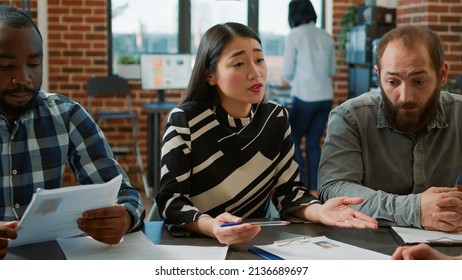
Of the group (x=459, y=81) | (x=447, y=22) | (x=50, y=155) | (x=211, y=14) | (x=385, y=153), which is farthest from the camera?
(x=211, y=14)

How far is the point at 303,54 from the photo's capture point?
4.63 m

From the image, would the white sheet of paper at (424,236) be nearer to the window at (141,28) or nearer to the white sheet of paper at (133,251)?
the white sheet of paper at (133,251)

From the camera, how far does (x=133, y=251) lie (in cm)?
125

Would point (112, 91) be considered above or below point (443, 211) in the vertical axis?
above

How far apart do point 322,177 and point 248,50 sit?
0.40m

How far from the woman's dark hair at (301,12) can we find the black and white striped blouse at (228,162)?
2.92m

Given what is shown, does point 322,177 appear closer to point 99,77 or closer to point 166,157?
point 166,157

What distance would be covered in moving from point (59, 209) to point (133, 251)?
19 centimetres

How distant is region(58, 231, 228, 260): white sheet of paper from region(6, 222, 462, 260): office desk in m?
0.02

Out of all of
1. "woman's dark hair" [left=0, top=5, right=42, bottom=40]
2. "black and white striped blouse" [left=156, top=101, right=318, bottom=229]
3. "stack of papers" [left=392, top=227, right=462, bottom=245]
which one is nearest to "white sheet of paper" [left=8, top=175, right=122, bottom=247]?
"black and white striped blouse" [left=156, top=101, right=318, bottom=229]

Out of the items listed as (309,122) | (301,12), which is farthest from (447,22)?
(309,122)

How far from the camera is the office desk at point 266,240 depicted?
4.00 ft

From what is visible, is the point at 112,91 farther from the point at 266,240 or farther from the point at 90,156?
the point at 266,240
